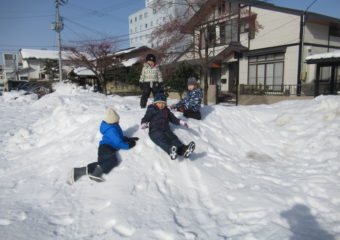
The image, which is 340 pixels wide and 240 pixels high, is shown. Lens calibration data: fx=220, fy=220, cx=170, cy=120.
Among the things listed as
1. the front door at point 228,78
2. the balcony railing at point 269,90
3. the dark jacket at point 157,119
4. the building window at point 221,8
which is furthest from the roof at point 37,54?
the dark jacket at point 157,119

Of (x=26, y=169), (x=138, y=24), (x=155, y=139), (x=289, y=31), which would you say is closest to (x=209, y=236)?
(x=155, y=139)

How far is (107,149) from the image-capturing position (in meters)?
3.31

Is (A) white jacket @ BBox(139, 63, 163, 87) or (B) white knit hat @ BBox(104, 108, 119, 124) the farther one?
(A) white jacket @ BBox(139, 63, 163, 87)

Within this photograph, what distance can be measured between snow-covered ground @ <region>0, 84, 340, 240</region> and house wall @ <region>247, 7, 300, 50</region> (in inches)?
384

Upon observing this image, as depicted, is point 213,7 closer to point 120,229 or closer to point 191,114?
point 191,114

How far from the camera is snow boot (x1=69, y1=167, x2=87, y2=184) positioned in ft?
10.1

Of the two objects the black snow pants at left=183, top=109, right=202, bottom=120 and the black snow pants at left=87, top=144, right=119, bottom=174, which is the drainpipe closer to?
the black snow pants at left=183, top=109, right=202, bottom=120

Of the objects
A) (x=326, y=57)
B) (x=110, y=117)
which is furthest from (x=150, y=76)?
(x=326, y=57)

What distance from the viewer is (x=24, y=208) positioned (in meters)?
2.53

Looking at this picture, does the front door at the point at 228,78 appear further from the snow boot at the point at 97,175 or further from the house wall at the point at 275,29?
the snow boot at the point at 97,175

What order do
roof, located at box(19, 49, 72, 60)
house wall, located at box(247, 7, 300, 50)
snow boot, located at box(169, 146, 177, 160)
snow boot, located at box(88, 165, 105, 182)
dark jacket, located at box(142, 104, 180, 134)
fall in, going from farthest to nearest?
roof, located at box(19, 49, 72, 60)
house wall, located at box(247, 7, 300, 50)
dark jacket, located at box(142, 104, 180, 134)
snow boot, located at box(169, 146, 177, 160)
snow boot, located at box(88, 165, 105, 182)

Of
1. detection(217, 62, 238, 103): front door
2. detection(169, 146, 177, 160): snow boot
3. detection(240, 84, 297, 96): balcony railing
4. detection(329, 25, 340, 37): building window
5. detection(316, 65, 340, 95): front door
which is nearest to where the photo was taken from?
detection(169, 146, 177, 160): snow boot

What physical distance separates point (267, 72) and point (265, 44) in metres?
1.84

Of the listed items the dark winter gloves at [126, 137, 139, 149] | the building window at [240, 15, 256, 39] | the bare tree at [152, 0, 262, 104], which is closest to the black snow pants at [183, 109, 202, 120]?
the dark winter gloves at [126, 137, 139, 149]
